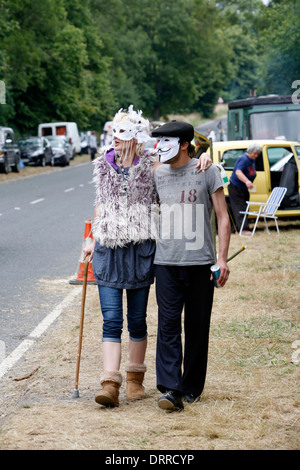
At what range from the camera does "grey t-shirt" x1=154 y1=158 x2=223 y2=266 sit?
522cm

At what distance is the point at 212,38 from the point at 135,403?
9181 cm

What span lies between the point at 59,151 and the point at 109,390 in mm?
40521

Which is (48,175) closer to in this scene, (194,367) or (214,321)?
(214,321)

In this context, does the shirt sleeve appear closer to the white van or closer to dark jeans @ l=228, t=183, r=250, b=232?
dark jeans @ l=228, t=183, r=250, b=232

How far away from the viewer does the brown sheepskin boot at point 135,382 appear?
18.1 ft

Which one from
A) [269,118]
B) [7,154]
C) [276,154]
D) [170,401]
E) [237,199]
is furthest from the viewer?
[7,154]

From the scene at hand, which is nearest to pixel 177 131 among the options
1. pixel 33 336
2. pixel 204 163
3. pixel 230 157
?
pixel 204 163

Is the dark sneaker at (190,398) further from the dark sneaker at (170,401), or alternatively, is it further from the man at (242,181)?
the man at (242,181)

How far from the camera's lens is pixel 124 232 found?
5.38m

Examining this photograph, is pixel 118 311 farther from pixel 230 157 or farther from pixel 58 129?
pixel 58 129

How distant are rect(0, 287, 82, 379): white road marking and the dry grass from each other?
98 millimetres

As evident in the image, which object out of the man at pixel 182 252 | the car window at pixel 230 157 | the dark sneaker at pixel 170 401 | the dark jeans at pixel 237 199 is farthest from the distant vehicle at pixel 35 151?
the dark sneaker at pixel 170 401

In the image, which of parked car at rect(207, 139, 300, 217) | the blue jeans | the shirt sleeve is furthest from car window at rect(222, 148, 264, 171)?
the shirt sleeve

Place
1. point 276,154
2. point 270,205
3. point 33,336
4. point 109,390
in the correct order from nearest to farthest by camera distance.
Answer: point 109,390 → point 33,336 → point 270,205 → point 276,154
